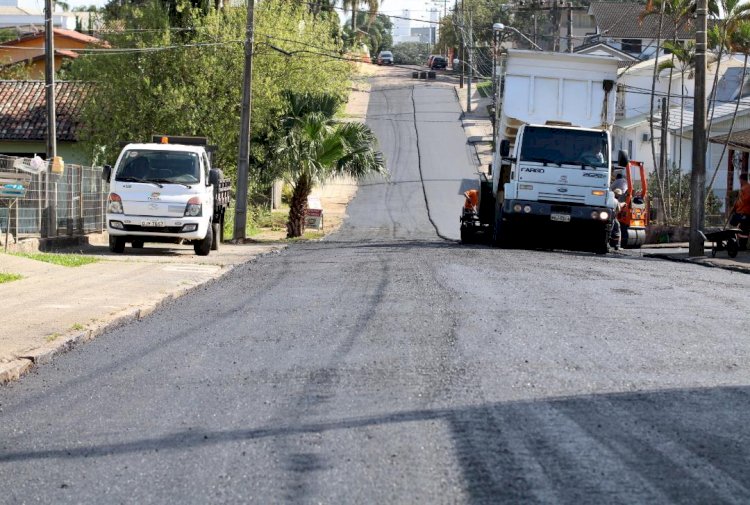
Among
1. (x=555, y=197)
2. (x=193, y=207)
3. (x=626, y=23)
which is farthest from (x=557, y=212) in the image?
(x=626, y=23)

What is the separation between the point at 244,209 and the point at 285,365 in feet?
77.9

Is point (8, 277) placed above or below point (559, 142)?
below

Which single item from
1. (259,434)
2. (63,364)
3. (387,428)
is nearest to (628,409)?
(387,428)

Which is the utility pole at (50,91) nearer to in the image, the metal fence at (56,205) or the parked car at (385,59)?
the metal fence at (56,205)

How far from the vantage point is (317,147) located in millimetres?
34250

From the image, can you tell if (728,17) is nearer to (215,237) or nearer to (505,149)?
(505,149)

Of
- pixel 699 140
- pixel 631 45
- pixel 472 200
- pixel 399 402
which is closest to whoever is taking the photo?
pixel 399 402

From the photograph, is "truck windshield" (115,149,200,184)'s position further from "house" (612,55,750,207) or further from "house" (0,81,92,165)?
"house" (0,81,92,165)

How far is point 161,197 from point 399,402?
1679cm

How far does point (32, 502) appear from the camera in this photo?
5914 mm

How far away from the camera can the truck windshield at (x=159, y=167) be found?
24.4 meters

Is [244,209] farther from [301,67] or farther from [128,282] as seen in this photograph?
[128,282]

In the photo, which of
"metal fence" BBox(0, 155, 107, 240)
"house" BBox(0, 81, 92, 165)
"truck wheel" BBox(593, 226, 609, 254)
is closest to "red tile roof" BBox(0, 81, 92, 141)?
"house" BBox(0, 81, 92, 165)

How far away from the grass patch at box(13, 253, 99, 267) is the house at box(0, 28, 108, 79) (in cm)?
4408
